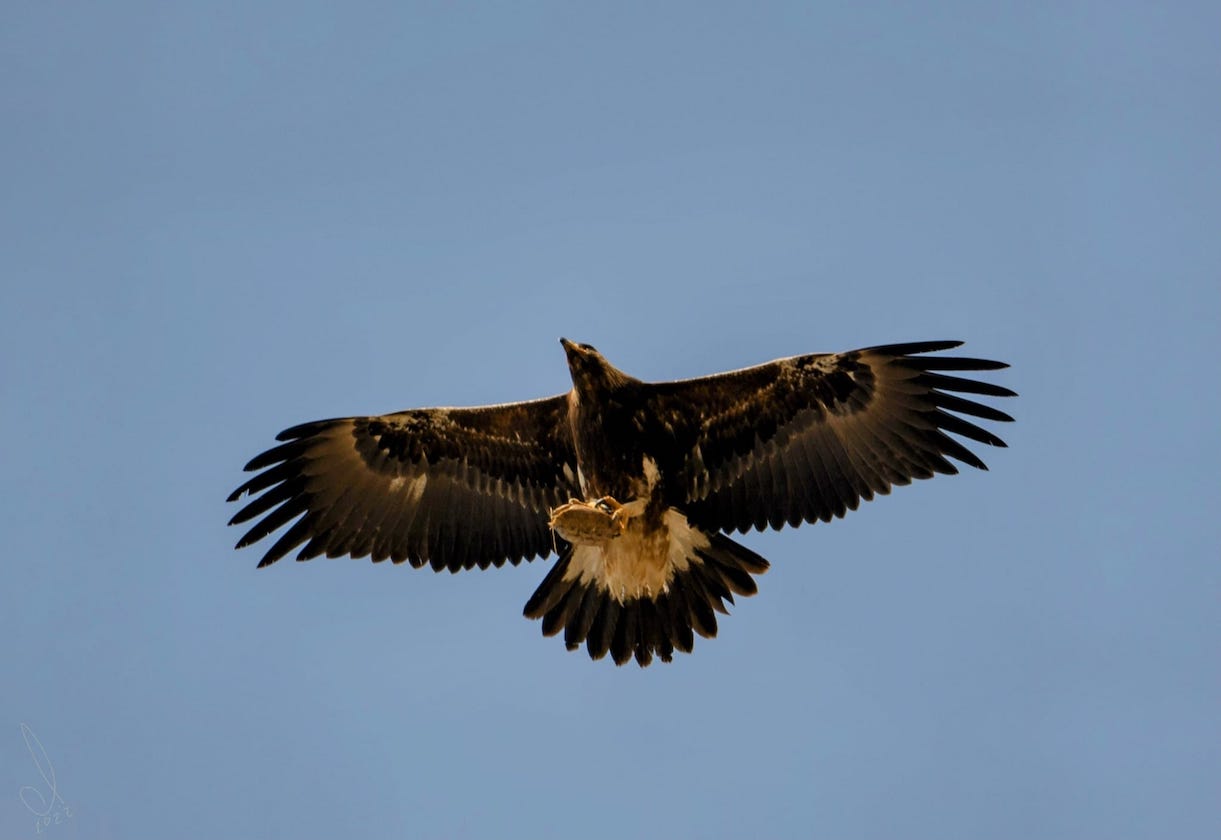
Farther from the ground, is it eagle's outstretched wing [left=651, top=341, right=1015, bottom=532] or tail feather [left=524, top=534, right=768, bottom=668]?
eagle's outstretched wing [left=651, top=341, right=1015, bottom=532]

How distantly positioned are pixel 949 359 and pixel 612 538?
263 cm

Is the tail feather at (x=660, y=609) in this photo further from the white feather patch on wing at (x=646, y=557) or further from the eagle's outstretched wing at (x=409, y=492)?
the eagle's outstretched wing at (x=409, y=492)

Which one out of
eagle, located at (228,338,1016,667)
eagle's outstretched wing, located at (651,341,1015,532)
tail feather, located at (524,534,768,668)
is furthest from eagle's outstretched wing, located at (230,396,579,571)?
eagle's outstretched wing, located at (651,341,1015,532)

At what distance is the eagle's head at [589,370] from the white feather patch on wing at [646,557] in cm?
101

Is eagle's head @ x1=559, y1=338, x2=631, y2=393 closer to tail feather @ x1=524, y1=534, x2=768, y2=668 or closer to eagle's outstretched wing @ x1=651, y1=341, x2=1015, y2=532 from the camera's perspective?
eagle's outstretched wing @ x1=651, y1=341, x2=1015, y2=532

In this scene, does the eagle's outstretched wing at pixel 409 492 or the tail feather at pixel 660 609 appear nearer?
the tail feather at pixel 660 609

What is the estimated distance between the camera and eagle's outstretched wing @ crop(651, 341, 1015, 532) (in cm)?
1219

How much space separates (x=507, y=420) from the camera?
1255 centimetres

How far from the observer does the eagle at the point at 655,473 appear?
1214cm

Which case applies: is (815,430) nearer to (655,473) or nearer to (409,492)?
(655,473)

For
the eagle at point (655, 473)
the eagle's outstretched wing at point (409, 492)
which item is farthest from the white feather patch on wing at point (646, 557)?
the eagle's outstretched wing at point (409, 492)

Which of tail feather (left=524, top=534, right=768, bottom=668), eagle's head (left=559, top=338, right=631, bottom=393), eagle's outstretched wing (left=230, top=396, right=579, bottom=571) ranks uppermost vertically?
eagle's head (left=559, top=338, right=631, bottom=393)

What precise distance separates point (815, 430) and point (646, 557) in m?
1.49

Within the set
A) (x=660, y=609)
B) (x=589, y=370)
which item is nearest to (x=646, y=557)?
(x=660, y=609)
